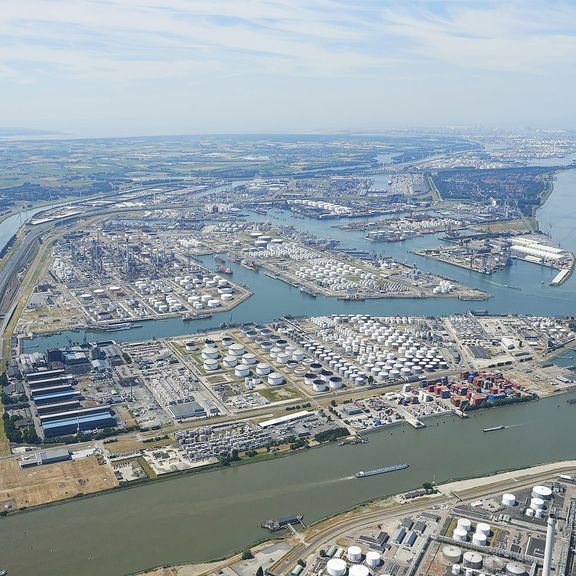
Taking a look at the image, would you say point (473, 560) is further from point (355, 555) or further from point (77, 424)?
point (77, 424)

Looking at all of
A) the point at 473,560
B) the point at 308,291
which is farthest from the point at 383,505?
the point at 308,291

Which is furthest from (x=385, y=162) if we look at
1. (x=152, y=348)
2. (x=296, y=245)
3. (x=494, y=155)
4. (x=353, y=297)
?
(x=152, y=348)

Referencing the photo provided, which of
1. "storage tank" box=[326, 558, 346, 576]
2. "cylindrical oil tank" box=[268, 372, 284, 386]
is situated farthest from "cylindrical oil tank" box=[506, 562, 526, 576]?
"cylindrical oil tank" box=[268, 372, 284, 386]

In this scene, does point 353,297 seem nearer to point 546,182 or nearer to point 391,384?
point 391,384

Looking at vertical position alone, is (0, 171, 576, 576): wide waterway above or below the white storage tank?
below

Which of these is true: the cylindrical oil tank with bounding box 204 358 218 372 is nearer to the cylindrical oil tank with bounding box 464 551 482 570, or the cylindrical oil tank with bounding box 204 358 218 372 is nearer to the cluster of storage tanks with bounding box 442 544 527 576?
the cluster of storage tanks with bounding box 442 544 527 576

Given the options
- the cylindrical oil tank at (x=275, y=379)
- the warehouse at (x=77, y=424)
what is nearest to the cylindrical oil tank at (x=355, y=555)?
the warehouse at (x=77, y=424)
